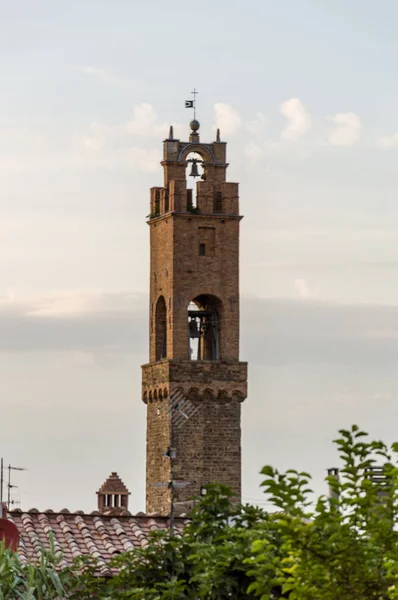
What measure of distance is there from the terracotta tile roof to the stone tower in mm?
30085

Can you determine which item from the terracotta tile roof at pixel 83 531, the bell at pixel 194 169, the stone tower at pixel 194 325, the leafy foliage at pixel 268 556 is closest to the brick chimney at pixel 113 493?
the stone tower at pixel 194 325

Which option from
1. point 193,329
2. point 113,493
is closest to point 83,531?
point 113,493

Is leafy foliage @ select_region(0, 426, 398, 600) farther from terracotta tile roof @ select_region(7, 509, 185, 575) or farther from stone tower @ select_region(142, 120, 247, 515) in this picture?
stone tower @ select_region(142, 120, 247, 515)

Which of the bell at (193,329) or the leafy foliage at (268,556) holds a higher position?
the bell at (193,329)

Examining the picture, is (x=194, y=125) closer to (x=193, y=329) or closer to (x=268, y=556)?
(x=193, y=329)

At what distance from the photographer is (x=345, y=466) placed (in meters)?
20.7

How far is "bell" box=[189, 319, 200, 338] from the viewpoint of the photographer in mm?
66250

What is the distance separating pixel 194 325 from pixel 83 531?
115 ft

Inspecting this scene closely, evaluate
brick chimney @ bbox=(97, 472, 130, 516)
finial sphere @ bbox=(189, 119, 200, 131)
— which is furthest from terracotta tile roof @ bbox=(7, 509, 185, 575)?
finial sphere @ bbox=(189, 119, 200, 131)

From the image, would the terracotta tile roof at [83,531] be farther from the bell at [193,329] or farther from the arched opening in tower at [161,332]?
the bell at [193,329]

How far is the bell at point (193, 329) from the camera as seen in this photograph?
66.2m

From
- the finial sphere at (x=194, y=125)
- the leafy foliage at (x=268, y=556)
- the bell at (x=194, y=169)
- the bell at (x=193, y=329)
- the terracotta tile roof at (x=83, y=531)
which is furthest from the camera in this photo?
the finial sphere at (x=194, y=125)

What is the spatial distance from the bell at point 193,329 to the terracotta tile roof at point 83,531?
109 feet

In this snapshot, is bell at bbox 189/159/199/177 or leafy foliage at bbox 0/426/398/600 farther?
bell at bbox 189/159/199/177
